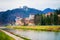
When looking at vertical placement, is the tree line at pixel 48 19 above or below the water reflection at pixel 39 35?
above

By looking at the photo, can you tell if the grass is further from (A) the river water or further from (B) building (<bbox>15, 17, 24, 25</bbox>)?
(B) building (<bbox>15, 17, 24, 25</bbox>)

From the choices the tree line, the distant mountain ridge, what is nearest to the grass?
the distant mountain ridge

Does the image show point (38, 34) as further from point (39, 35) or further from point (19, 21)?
point (19, 21)

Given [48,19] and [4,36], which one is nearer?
[4,36]

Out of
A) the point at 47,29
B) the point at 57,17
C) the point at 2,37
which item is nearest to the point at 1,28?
the point at 2,37

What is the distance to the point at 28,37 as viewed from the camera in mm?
3373

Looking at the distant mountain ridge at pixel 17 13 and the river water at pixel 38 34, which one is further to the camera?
the distant mountain ridge at pixel 17 13

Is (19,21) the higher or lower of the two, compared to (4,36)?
higher

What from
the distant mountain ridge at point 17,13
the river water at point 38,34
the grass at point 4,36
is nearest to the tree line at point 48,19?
the distant mountain ridge at point 17,13

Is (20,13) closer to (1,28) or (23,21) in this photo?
(23,21)

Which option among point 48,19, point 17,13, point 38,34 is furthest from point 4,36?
point 48,19

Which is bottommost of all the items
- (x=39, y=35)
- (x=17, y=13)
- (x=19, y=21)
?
(x=39, y=35)

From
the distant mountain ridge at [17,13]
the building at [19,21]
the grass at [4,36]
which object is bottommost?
the grass at [4,36]

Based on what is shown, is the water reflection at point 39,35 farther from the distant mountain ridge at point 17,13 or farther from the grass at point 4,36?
the distant mountain ridge at point 17,13
